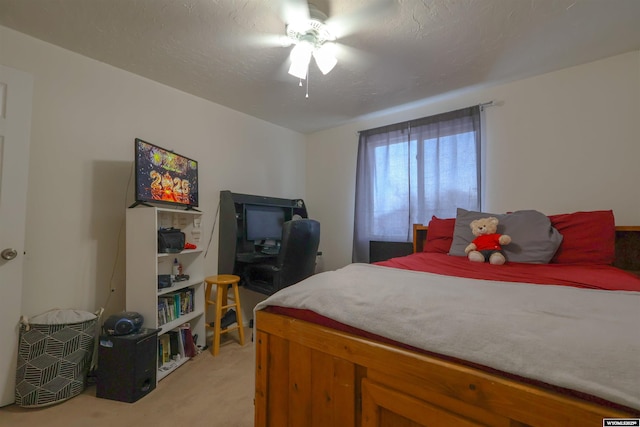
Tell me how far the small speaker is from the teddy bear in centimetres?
216

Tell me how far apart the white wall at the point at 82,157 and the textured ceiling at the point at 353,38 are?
5.6 inches

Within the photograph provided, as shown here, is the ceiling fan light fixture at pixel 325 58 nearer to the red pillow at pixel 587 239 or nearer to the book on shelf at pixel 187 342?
the red pillow at pixel 587 239

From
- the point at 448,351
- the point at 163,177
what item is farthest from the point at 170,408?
the point at 448,351

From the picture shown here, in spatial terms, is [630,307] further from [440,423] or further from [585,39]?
[585,39]

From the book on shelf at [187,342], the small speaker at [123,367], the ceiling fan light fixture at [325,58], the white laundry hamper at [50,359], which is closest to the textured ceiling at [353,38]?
the ceiling fan light fixture at [325,58]

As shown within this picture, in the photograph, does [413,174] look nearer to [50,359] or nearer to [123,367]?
[123,367]

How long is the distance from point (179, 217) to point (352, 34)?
1.95 metres

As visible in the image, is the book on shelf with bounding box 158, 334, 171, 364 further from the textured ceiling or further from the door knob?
the textured ceiling

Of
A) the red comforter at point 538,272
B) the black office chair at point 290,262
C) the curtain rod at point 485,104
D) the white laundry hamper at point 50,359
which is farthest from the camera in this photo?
the curtain rod at point 485,104

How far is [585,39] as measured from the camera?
1.75 m

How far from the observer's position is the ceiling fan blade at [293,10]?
145 cm

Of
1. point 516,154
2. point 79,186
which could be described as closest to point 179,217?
point 79,186

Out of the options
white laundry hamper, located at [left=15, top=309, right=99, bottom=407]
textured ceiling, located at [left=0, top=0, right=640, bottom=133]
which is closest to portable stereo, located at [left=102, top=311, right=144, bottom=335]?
white laundry hamper, located at [left=15, top=309, right=99, bottom=407]

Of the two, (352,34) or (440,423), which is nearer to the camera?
(440,423)
